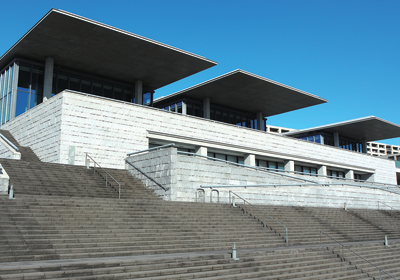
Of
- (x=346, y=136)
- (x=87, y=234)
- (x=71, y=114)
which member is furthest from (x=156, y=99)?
(x=87, y=234)

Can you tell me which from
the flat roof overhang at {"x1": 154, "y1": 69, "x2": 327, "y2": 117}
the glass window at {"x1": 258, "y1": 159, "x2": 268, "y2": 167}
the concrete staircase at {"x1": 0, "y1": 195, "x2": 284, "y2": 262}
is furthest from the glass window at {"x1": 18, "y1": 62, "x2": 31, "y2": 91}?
the glass window at {"x1": 258, "y1": 159, "x2": 268, "y2": 167}

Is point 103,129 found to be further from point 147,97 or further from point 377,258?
point 377,258

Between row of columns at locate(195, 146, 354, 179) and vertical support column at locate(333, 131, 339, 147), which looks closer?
row of columns at locate(195, 146, 354, 179)

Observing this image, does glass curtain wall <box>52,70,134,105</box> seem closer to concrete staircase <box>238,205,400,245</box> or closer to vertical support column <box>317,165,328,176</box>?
concrete staircase <box>238,205,400,245</box>

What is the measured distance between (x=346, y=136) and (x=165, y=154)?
1521 inches

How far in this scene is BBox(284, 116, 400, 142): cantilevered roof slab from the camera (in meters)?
47.2

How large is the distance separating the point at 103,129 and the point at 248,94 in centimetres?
1847

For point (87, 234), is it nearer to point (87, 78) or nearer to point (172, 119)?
point (172, 119)

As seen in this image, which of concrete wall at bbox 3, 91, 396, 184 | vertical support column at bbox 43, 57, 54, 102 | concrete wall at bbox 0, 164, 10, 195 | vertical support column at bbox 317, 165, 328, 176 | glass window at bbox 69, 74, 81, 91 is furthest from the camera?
vertical support column at bbox 317, 165, 328, 176

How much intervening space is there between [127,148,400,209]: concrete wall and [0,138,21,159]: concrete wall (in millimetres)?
6377

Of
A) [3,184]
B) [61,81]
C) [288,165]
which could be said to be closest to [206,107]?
[288,165]

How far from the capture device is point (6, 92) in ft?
103

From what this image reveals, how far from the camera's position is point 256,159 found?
36562mm

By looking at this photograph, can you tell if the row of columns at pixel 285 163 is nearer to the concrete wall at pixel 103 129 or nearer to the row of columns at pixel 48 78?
the concrete wall at pixel 103 129
